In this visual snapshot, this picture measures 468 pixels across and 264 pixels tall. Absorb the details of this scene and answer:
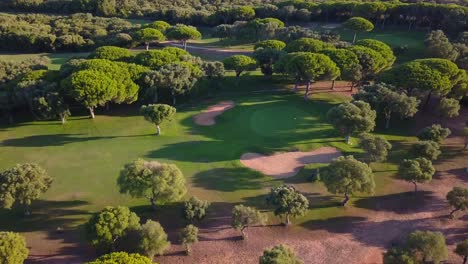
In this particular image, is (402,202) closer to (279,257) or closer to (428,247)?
(428,247)

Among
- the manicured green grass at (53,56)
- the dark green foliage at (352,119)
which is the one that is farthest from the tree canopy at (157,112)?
the manicured green grass at (53,56)

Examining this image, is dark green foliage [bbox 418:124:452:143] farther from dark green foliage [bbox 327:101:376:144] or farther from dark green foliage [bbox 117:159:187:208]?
dark green foliage [bbox 117:159:187:208]

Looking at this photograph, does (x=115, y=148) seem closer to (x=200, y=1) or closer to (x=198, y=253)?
(x=198, y=253)

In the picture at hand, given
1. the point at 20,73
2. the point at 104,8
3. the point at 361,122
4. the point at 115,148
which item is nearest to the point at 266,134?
the point at 361,122

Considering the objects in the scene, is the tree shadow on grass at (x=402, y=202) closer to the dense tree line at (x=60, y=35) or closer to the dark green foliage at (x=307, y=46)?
the dark green foliage at (x=307, y=46)

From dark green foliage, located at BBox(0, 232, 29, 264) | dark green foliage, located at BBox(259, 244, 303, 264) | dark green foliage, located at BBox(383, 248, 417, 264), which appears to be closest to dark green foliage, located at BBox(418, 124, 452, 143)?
dark green foliage, located at BBox(383, 248, 417, 264)

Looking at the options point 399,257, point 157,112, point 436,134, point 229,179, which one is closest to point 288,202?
point 229,179
